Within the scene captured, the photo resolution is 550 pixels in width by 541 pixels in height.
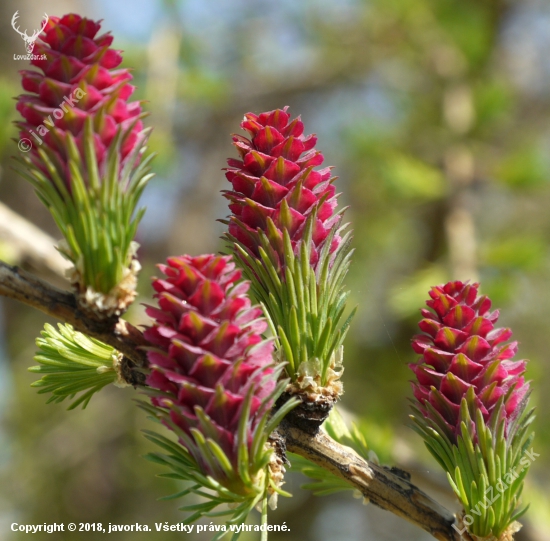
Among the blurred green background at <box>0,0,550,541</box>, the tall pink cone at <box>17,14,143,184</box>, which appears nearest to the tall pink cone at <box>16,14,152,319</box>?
the tall pink cone at <box>17,14,143,184</box>

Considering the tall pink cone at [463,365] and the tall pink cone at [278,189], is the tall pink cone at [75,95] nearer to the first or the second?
the tall pink cone at [278,189]

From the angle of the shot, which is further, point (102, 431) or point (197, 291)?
point (102, 431)

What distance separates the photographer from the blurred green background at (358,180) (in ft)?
5.33

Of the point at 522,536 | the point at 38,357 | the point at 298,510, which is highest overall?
the point at 38,357

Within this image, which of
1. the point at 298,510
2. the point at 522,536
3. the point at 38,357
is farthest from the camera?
the point at 298,510

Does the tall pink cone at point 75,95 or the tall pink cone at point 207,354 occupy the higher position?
the tall pink cone at point 75,95

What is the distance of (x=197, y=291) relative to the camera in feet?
1.30

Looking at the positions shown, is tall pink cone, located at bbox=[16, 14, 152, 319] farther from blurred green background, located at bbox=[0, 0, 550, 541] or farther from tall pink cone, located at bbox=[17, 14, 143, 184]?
blurred green background, located at bbox=[0, 0, 550, 541]

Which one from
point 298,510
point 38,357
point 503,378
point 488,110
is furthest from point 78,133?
point 298,510

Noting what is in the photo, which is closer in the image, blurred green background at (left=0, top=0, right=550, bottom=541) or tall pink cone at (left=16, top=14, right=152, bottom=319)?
tall pink cone at (left=16, top=14, right=152, bottom=319)

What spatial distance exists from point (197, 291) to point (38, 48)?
225 millimetres

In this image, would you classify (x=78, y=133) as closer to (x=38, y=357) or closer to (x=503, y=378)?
(x=38, y=357)

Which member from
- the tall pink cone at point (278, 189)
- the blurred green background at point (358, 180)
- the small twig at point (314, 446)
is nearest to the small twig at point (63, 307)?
the small twig at point (314, 446)

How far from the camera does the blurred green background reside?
162 cm
